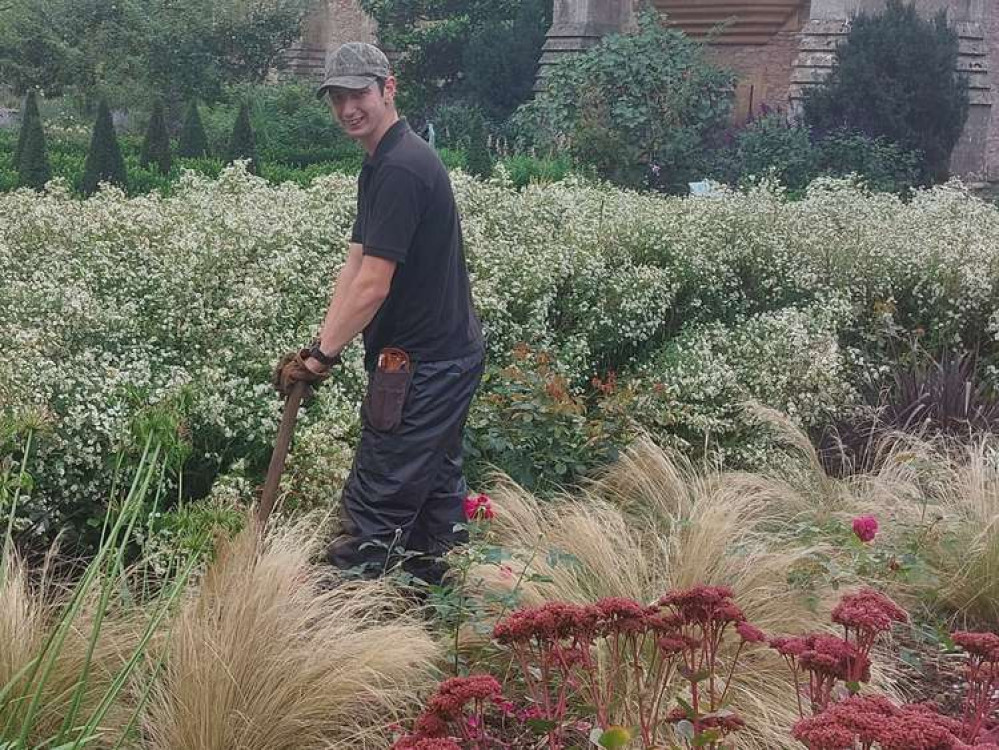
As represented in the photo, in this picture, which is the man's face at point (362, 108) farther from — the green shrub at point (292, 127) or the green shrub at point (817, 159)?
the green shrub at point (292, 127)

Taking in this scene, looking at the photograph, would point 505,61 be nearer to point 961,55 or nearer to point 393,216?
point 961,55

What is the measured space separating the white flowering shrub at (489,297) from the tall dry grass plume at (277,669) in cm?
59

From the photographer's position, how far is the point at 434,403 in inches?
177

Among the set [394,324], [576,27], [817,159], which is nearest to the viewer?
[394,324]

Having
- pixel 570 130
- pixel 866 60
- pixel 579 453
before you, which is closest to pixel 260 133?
pixel 570 130

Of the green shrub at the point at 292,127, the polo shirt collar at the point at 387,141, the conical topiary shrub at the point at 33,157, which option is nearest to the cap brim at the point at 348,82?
the polo shirt collar at the point at 387,141

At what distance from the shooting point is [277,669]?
11.8ft

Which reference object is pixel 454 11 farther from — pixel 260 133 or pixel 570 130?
pixel 570 130

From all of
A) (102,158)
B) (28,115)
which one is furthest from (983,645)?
(28,115)

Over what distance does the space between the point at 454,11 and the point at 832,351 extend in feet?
68.9

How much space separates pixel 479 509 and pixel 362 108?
1313 millimetres

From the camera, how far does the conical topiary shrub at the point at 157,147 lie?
1756 centimetres

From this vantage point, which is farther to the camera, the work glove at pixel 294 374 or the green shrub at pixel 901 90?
the green shrub at pixel 901 90

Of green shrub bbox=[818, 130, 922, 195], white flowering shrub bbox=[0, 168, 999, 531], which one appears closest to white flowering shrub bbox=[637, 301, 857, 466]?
white flowering shrub bbox=[0, 168, 999, 531]
